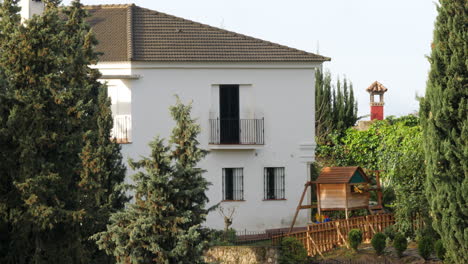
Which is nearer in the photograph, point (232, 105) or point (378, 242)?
point (378, 242)

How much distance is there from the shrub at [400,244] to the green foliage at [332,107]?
679 inches

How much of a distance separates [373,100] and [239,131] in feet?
53.7

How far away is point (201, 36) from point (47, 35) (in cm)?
1522

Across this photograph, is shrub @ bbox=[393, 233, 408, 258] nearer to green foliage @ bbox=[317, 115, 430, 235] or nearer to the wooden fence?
green foliage @ bbox=[317, 115, 430, 235]

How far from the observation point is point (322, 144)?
4581 cm

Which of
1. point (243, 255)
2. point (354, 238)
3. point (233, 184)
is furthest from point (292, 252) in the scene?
point (233, 184)

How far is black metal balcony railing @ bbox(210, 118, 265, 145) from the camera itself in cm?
3731

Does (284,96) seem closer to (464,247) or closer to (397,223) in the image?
(397,223)

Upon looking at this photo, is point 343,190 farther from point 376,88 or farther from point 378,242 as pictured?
point 376,88

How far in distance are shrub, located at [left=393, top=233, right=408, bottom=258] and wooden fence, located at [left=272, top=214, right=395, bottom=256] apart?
2246mm

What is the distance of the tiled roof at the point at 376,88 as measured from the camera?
52.1m

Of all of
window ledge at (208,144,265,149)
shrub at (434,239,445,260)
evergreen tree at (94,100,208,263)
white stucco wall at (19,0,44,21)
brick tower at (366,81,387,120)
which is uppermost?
white stucco wall at (19,0,44,21)

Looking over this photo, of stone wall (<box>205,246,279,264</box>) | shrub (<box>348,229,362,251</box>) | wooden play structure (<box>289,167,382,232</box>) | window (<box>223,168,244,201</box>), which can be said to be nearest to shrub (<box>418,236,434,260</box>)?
shrub (<box>348,229,362,251</box>)

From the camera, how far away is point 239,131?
37.5 metres
